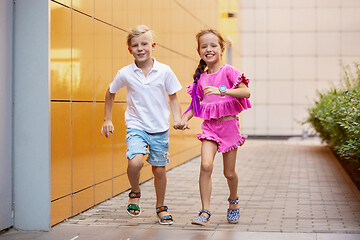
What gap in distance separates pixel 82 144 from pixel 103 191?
36.1 inches

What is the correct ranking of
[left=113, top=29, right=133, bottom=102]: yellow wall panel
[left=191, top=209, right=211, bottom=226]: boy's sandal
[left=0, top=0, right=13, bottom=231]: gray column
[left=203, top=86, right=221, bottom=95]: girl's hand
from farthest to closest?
[left=113, top=29, right=133, bottom=102]: yellow wall panel
[left=191, top=209, right=211, bottom=226]: boy's sandal
[left=203, top=86, right=221, bottom=95]: girl's hand
[left=0, top=0, right=13, bottom=231]: gray column

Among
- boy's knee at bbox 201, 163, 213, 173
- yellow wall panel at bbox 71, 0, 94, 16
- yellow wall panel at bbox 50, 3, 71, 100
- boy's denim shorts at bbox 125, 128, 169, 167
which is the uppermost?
yellow wall panel at bbox 71, 0, 94, 16

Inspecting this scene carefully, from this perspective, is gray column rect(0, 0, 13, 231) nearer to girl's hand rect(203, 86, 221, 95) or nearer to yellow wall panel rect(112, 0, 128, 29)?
girl's hand rect(203, 86, 221, 95)

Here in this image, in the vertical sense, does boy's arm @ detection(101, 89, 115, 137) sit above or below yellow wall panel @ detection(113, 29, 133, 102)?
below

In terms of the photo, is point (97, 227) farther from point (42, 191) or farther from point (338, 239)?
point (338, 239)

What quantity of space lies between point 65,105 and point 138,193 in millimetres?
1066

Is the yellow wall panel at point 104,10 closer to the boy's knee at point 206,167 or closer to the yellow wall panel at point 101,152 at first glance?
the yellow wall panel at point 101,152

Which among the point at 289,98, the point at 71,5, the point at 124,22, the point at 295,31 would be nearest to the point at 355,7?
the point at 295,31

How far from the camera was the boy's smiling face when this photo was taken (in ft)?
17.3

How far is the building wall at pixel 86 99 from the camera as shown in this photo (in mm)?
5344

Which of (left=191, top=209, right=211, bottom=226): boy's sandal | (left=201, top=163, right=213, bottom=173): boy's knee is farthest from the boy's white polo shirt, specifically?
(left=191, top=209, right=211, bottom=226): boy's sandal

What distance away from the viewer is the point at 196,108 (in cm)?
543

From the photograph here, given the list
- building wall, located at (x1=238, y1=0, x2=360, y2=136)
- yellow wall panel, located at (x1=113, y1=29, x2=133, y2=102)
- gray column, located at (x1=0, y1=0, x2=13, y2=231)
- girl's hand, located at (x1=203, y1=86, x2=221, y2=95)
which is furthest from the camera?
building wall, located at (x1=238, y1=0, x2=360, y2=136)

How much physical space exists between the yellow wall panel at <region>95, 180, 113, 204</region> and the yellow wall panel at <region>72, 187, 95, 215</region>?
144mm
